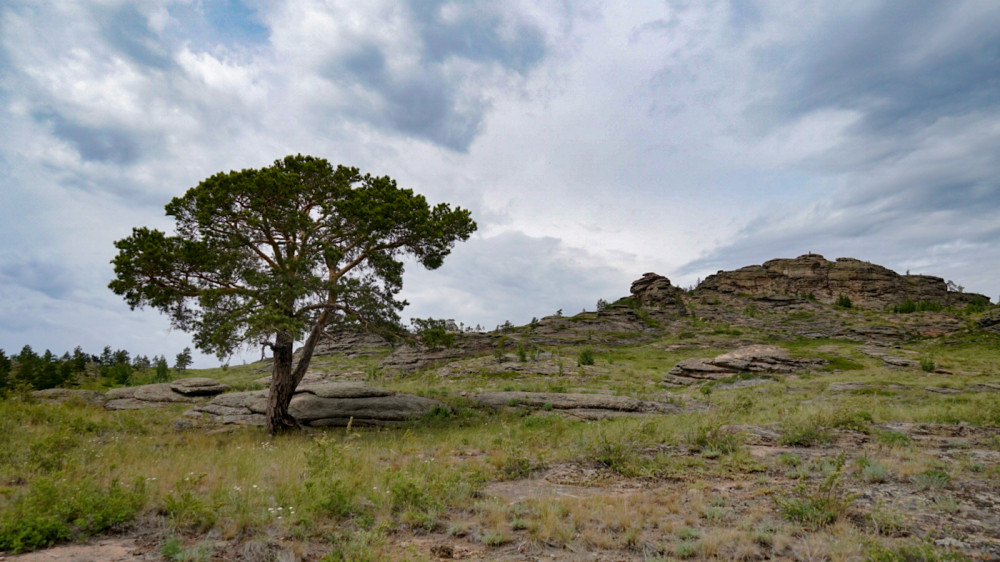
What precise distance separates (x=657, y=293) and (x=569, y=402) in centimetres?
6047

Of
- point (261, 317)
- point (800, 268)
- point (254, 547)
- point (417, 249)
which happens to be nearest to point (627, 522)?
point (254, 547)

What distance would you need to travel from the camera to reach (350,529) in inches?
263

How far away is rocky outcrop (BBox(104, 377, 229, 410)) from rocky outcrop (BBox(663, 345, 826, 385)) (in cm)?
3220

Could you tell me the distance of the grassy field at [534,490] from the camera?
611cm

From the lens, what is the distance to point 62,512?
20.8 ft

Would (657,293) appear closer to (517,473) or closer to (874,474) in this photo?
(874,474)

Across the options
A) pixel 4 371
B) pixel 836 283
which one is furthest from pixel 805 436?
pixel 836 283

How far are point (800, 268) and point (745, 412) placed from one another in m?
88.4

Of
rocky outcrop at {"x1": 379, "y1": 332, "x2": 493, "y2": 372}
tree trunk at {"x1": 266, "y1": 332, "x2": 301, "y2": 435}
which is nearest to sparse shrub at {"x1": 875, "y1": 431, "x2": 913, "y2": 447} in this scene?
tree trunk at {"x1": 266, "y1": 332, "x2": 301, "y2": 435}

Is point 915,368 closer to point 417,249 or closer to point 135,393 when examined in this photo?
point 417,249

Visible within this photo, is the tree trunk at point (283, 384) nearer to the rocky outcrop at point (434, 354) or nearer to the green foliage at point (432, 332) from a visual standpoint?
the green foliage at point (432, 332)

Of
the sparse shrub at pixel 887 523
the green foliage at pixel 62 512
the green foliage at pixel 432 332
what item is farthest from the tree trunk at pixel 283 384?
the sparse shrub at pixel 887 523

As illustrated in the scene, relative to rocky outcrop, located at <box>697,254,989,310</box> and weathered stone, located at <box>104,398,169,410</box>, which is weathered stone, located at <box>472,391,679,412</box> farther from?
rocky outcrop, located at <box>697,254,989,310</box>

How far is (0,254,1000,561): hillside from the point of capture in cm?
621
